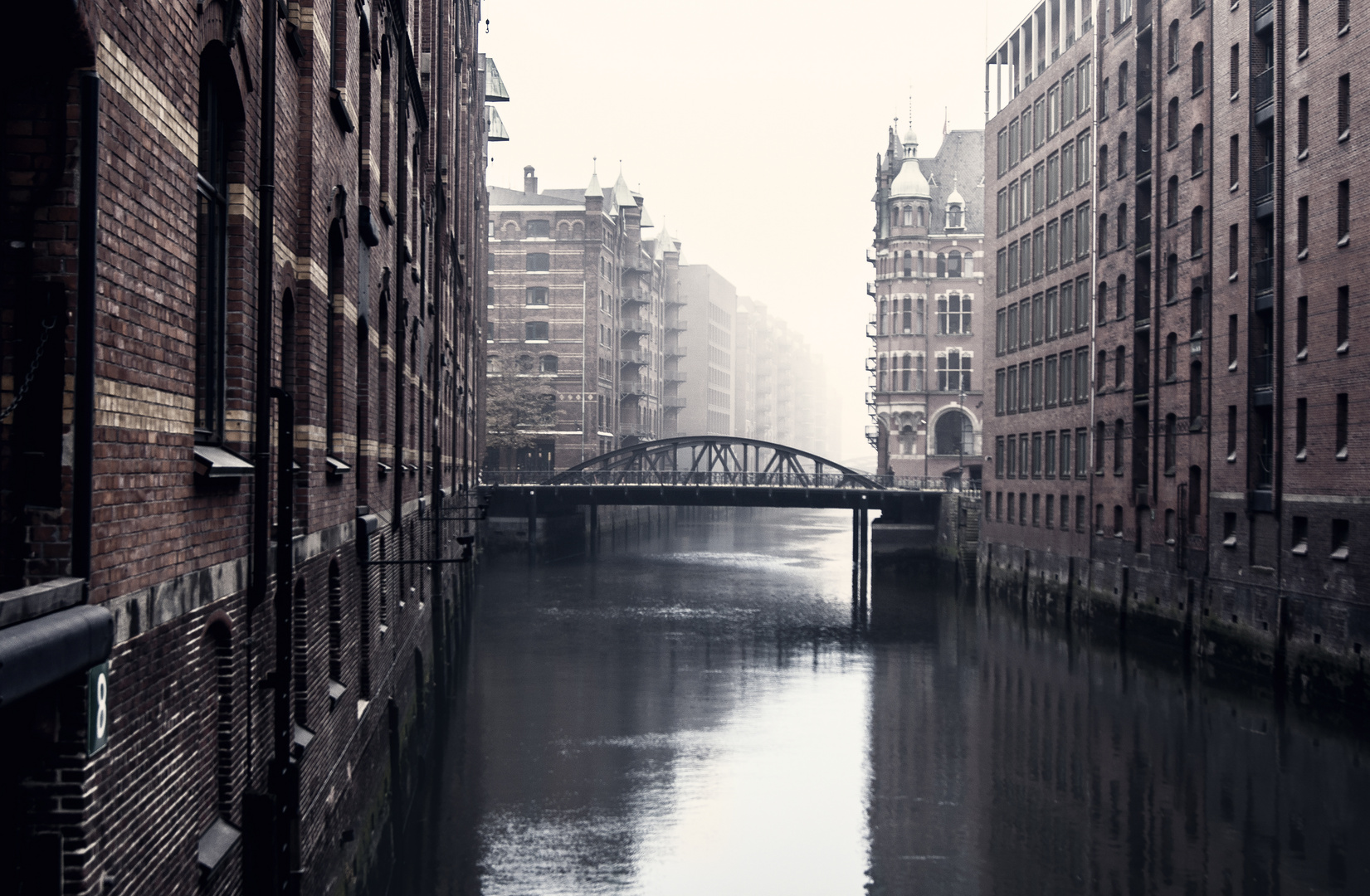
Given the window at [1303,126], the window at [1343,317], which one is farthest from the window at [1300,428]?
the window at [1303,126]

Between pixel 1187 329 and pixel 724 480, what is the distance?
31.9m

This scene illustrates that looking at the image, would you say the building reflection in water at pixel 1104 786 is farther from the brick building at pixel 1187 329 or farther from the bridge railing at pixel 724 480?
the bridge railing at pixel 724 480

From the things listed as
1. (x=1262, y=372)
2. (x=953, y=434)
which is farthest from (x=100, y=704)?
(x=953, y=434)

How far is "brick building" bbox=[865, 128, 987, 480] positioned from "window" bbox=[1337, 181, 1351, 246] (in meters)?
49.3

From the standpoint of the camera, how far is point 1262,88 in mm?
31484

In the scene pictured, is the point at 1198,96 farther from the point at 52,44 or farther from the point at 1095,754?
the point at 52,44

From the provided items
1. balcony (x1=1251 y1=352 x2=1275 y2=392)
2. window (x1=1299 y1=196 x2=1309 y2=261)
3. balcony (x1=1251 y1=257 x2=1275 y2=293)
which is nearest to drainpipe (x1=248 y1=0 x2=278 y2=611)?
window (x1=1299 y1=196 x2=1309 y2=261)

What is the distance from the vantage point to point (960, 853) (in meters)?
17.9

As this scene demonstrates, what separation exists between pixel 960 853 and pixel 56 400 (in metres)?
15.1

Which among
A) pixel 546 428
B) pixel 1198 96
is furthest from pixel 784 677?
pixel 546 428

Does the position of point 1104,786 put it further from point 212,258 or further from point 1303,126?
point 212,258

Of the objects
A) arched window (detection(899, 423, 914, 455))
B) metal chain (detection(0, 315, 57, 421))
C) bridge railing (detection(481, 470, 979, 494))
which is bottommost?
bridge railing (detection(481, 470, 979, 494))

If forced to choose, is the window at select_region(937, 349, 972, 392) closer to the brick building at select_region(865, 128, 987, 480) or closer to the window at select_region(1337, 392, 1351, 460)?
the brick building at select_region(865, 128, 987, 480)

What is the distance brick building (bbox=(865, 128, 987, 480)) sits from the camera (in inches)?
3059
